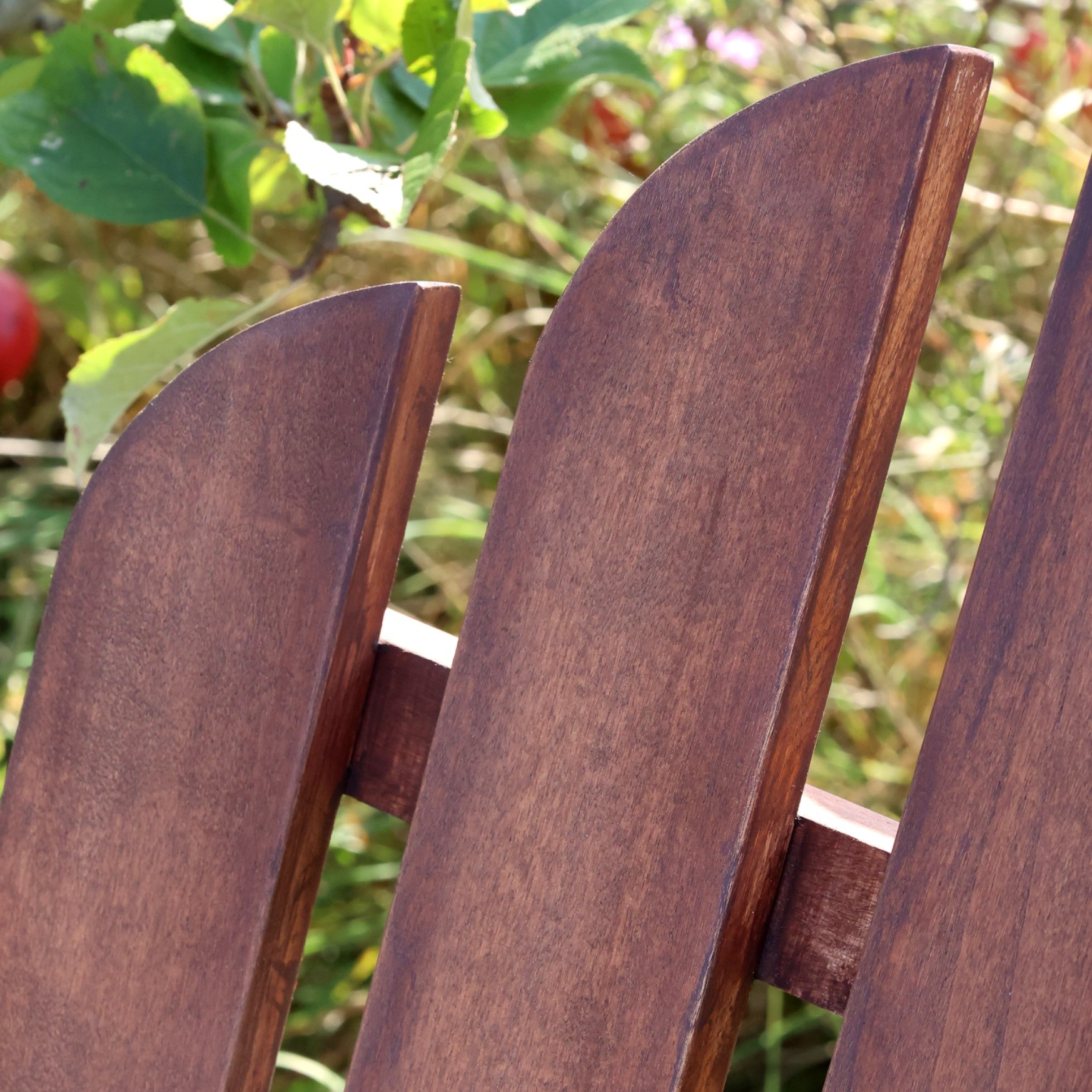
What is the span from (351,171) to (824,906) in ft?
0.92

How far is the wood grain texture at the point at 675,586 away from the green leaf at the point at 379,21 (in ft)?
0.49

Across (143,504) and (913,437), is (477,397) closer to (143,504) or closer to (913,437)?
(913,437)

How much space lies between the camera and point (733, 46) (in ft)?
3.25

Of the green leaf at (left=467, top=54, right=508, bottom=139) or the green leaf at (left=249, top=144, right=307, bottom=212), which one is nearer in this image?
the green leaf at (left=467, top=54, right=508, bottom=139)

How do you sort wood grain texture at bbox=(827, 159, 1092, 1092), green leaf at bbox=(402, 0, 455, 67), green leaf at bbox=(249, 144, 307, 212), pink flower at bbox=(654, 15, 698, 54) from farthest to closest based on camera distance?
pink flower at bbox=(654, 15, 698, 54), green leaf at bbox=(249, 144, 307, 212), green leaf at bbox=(402, 0, 455, 67), wood grain texture at bbox=(827, 159, 1092, 1092)

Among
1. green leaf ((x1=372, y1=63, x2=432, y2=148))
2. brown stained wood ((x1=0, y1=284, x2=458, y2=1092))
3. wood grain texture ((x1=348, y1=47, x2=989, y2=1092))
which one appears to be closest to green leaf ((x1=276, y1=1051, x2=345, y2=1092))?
brown stained wood ((x1=0, y1=284, x2=458, y2=1092))

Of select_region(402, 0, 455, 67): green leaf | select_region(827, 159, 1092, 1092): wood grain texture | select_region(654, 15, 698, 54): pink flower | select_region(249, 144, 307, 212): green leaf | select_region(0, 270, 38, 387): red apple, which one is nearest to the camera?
select_region(827, 159, 1092, 1092): wood grain texture

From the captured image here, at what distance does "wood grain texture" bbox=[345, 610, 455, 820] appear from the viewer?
1.48 feet

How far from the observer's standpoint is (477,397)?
5.43 feet

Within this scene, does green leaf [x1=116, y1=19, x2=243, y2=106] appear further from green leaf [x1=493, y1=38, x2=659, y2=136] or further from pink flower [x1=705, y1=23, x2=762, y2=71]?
pink flower [x1=705, y1=23, x2=762, y2=71]

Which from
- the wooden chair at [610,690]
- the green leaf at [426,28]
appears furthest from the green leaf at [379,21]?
the wooden chair at [610,690]

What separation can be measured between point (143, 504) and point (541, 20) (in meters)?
0.25

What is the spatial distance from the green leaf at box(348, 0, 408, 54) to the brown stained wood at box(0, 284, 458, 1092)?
0.12 m

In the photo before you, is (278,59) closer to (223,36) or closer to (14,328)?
(223,36)
